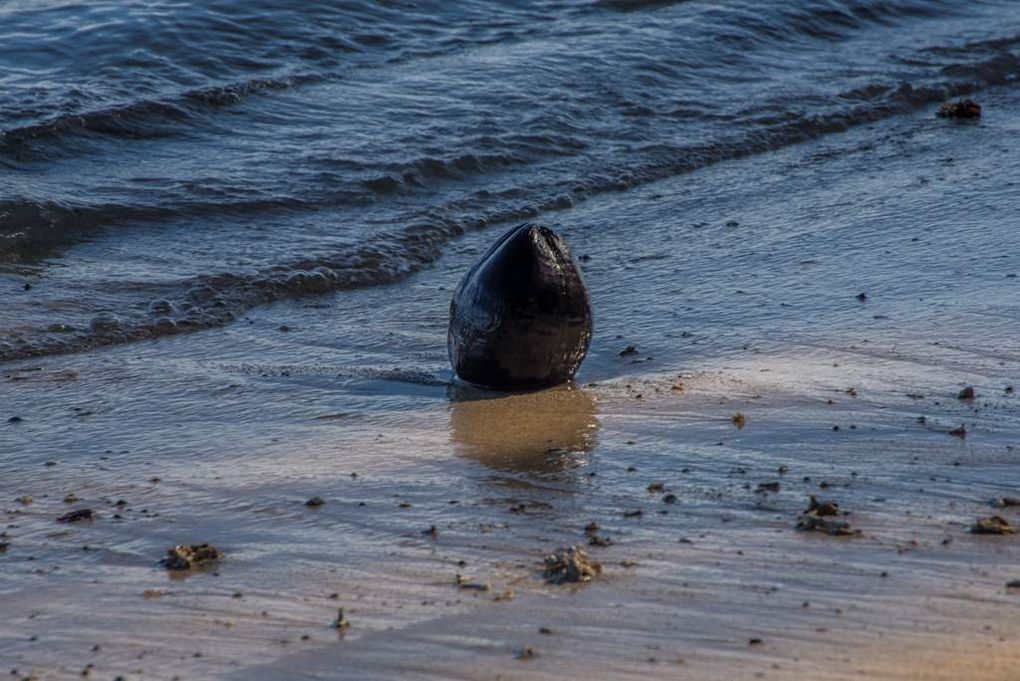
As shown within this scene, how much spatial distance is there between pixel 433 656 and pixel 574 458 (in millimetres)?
1370

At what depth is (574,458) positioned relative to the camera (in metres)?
4.41

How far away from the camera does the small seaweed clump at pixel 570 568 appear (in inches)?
137

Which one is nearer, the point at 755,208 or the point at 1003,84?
the point at 755,208

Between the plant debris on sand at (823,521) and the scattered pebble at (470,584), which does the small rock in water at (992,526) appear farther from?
the scattered pebble at (470,584)

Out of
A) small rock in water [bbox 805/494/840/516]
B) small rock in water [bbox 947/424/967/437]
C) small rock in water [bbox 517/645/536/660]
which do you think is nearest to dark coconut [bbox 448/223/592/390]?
small rock in water [bbox 947/424/967/437]

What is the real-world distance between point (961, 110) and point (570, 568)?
7774mm

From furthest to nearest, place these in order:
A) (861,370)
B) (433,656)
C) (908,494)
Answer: (861,370), (908,494), (433,656)

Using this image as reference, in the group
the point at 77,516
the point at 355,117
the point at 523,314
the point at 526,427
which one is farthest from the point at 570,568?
the point at 355,117

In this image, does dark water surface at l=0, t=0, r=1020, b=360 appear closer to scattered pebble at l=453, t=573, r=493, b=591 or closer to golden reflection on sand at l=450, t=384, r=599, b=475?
golden reflection on sand at l=450, t=384, r=599, b=475

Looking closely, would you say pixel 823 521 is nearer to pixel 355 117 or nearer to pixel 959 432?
pixel 959 432

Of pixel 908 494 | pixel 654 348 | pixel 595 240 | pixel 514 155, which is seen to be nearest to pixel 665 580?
pixel 908 494

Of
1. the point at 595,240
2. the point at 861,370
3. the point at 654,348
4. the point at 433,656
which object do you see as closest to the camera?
the point at 433,656

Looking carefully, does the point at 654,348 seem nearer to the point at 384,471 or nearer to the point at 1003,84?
the point at 384,471

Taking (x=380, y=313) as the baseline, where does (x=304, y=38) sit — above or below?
above
